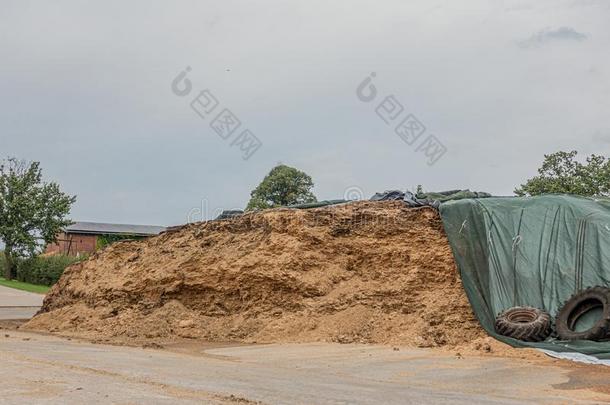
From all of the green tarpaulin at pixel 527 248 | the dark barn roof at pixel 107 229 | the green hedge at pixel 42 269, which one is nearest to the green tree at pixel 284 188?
the green hedge at pixel 42 269

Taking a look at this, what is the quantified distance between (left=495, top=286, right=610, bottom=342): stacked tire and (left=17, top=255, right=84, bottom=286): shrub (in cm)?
3619

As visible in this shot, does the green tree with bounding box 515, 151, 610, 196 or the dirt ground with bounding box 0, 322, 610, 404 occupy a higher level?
the green tree with bounding box 515, 151, 610, 196

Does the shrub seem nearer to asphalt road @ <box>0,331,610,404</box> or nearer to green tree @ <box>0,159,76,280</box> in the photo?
green tree @ <box>0,159,76,280</box>

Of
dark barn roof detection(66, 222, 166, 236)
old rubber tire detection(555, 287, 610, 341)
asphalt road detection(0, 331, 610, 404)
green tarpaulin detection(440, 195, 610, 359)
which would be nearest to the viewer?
asphalt road detection(0, 331, 610, 404)

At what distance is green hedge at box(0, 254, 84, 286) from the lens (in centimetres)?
4590

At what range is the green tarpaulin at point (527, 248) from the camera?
1512 centimetres

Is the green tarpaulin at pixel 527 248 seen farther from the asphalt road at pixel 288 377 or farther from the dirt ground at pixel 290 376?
the asphalt road at pixel 288 377

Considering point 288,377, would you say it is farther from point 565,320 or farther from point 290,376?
point 565,320

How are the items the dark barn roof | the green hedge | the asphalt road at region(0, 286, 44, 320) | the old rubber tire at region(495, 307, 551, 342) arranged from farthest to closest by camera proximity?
1. the dark barn roof
2. the green hedge
3. the asphalt road at region(0, 286, 44, 320)
4. the old rubber tire at region(495, 307, 551, 342)

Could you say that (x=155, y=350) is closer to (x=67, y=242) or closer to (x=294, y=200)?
(x=294, y=200)

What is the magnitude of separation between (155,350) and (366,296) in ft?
17.1

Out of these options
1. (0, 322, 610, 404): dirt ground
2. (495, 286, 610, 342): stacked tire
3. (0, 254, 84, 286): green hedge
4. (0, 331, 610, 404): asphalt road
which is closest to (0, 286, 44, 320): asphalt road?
(0, 254, 84, 286): green hedge

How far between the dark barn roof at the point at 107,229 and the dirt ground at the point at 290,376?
48127 millimetres

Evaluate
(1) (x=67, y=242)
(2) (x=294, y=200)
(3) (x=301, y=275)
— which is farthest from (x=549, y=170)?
(1) (x=67, y=242)
